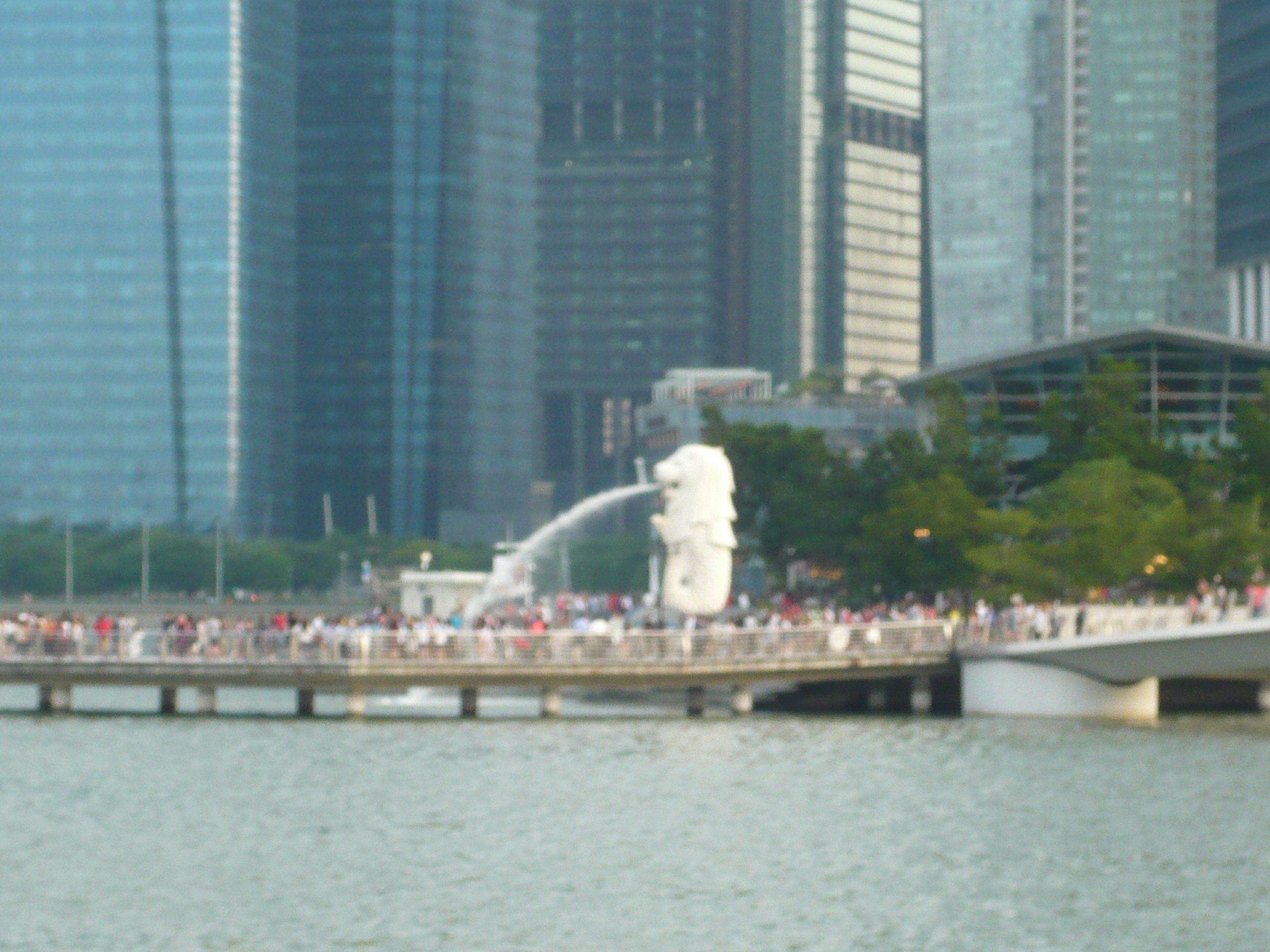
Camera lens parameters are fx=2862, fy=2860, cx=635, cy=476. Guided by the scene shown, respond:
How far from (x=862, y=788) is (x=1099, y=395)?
182 feet

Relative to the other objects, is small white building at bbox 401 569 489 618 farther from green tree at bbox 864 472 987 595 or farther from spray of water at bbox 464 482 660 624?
green tree at bbox 864 472 987 595

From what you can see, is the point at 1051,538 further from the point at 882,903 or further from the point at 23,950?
the point at 23,950

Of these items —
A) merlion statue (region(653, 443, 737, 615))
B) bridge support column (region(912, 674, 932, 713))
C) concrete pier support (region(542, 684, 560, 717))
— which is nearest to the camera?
concrete pier support (region(542, 684, 560, 717))

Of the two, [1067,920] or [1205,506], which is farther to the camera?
[1205,506]

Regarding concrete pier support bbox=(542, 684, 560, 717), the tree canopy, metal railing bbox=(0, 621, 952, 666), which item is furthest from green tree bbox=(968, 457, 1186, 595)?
concrete pier support bbox=(542, 684, 560, 717)

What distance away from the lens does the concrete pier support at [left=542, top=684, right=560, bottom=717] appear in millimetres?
78000

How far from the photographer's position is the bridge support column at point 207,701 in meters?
78.8

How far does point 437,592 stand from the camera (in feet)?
374

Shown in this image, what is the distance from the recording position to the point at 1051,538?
4060 inches

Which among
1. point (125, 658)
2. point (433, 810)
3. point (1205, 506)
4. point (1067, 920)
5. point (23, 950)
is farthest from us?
point (1205, 506)

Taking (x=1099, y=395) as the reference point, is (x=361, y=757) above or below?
below

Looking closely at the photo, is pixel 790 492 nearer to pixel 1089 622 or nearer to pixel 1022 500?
pixel 1022 500

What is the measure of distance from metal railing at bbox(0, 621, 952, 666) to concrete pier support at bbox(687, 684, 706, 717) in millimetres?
1851

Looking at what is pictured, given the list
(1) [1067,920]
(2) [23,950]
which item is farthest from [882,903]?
(2) [23,950]
